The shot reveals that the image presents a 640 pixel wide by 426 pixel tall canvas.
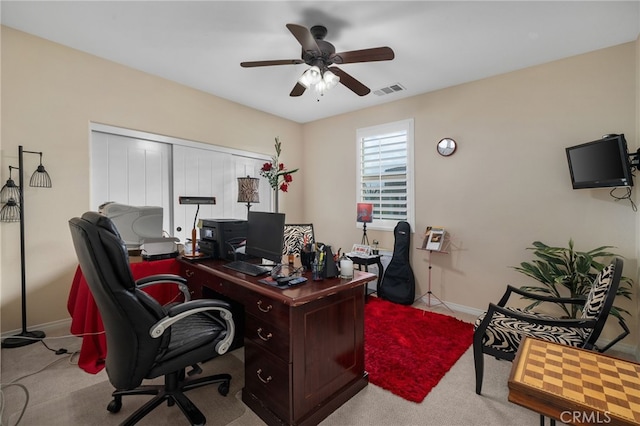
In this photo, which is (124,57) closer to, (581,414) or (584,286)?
(581,414)

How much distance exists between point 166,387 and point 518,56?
4273mm

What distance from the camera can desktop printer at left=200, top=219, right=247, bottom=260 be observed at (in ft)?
8.11

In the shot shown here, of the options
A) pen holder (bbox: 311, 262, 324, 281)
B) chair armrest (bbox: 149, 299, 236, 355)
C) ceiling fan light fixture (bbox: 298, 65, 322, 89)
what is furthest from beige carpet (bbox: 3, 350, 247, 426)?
ceiling fan light fixture (bbox: 298, 65, 322, 89)

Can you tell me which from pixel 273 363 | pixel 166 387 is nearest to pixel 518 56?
pixel 273 363

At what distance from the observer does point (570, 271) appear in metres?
2.64

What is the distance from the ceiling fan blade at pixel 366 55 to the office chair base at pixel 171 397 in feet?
8.61

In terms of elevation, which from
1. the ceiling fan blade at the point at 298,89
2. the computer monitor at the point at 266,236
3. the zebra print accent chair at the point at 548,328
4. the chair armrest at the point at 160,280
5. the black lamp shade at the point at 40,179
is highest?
the ceiling fan blade at the point at 298,89

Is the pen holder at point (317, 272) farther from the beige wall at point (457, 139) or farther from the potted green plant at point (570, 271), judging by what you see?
the beige wall at point (457, 139)

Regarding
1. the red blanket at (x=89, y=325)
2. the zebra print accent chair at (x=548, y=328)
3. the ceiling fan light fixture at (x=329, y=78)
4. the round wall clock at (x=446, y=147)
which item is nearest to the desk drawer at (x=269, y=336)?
the red blanket at (x=89, y=325)

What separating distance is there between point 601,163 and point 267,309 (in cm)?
316

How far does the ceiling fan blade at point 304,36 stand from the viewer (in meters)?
1.86

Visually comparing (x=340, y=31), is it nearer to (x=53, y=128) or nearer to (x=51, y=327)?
(x=53, y=128)

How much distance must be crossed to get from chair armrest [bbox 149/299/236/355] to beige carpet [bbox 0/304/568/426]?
1.70ft

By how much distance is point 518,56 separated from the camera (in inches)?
115
